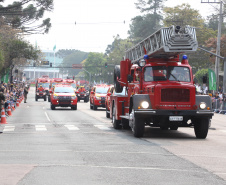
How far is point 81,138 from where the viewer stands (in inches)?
715

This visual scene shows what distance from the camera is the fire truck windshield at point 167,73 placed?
731 inches

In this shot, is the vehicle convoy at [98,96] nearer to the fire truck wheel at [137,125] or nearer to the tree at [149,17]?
the fire truck wheel at [137,125]

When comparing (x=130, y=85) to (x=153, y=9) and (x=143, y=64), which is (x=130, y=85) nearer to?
(x=143, y=64)

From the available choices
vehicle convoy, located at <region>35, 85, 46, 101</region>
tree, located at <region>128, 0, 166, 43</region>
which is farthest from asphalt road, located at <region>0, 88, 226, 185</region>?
tree, located at <region>128, 0, 166, 43</region>

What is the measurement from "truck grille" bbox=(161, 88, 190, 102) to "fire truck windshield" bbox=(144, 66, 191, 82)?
0.75m

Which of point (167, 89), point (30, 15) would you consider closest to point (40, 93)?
point (30, 15)

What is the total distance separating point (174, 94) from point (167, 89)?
283 millimetres

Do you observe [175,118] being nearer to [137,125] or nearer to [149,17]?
[137,125]

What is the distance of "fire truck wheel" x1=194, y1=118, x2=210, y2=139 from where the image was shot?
18.3m

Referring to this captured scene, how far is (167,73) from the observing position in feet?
61.1

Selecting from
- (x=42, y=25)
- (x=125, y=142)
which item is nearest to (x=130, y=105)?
(x=125, y=142)

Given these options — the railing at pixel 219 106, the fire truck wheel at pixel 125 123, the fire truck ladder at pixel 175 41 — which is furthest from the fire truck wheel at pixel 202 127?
the railing at pixel 219 106

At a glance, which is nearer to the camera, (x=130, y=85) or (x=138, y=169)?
(x=138, y=169)

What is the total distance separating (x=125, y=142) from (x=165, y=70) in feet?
11.0
